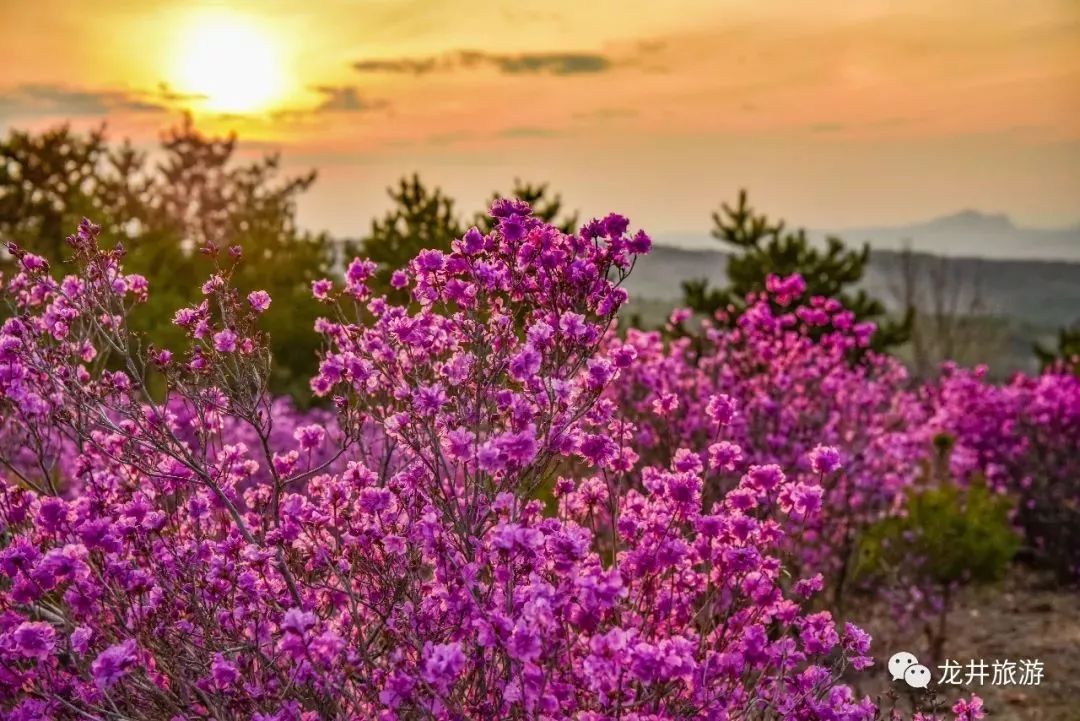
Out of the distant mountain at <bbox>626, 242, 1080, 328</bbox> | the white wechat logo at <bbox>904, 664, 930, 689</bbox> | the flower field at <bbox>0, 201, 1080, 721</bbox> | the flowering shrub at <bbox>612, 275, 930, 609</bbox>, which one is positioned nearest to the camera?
the flower field at <bbox>0, 201, 1080, 721</bbox>

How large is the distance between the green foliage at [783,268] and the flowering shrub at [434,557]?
12.2m

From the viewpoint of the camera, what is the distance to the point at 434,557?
3975 millimetres

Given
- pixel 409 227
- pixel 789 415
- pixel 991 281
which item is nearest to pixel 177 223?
pixel 409 227

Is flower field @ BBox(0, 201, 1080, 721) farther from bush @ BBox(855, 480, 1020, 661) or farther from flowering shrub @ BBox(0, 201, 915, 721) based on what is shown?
bush @ BBox(855, 480, 1020, 661)

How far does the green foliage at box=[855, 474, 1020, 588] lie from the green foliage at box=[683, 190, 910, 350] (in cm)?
643

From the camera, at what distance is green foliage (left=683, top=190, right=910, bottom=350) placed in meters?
16.5

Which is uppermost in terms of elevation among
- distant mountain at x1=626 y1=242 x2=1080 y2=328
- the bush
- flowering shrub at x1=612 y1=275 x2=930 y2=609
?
flowering shrub at x1=612 y1=275 x2=930 y2=609

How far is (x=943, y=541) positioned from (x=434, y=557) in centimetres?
686

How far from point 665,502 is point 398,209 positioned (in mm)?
13699

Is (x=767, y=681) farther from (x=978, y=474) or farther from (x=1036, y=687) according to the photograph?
(x=978, y=474)

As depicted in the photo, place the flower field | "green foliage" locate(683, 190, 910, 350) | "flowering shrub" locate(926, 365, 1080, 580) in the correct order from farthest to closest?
"green foliage" locate(683, 190, 910, 350)
"flowering shrub" locate(926, 365, 1080, 580)
the flower field

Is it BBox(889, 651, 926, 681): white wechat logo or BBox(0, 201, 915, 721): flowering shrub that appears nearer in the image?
BBox(0, 201, 915, 721): flowering shrub

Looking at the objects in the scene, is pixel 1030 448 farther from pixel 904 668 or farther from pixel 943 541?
pixel 904 668

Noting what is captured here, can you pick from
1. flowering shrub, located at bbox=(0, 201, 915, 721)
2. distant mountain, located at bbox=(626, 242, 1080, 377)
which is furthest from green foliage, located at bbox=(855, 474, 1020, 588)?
distant mountain, located at bbox=(626, 242, 1080, 377)
